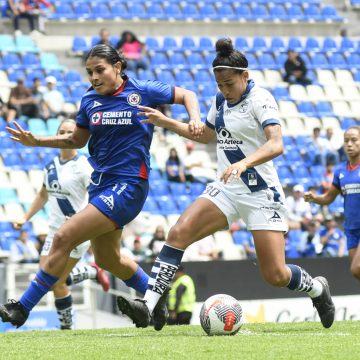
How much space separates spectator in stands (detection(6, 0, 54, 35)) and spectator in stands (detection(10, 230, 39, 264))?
26.2 ft

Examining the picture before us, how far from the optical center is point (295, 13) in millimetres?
28312

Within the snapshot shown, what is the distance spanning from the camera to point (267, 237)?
28.9ft

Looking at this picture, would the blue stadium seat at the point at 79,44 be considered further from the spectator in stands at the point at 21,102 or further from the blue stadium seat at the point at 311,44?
the blue stadium seat at the point at 311,44

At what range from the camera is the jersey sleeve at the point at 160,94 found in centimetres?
912

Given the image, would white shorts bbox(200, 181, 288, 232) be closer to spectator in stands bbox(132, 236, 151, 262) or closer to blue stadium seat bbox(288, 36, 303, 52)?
spectator in stands bbox(132, 236, 151, 262)

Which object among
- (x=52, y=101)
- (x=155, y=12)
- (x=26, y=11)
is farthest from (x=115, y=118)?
(x=155, y=12)

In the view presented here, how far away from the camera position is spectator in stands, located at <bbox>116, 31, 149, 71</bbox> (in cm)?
2373

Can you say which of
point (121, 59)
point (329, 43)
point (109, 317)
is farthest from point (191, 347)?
point (329, 43)

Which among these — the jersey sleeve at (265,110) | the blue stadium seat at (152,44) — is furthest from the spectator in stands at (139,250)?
the jersey sleeve at (265,110)

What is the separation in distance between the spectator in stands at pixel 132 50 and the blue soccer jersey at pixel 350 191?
12.7 m

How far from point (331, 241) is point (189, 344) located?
12.1 meters

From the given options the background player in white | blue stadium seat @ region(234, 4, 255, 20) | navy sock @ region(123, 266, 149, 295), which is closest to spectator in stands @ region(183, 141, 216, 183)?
blue stadium seat @ region(234, 4, 255, 20)

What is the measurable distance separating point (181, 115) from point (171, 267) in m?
14.5

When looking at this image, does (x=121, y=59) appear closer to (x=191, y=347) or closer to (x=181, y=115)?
(x=191, y=347)
